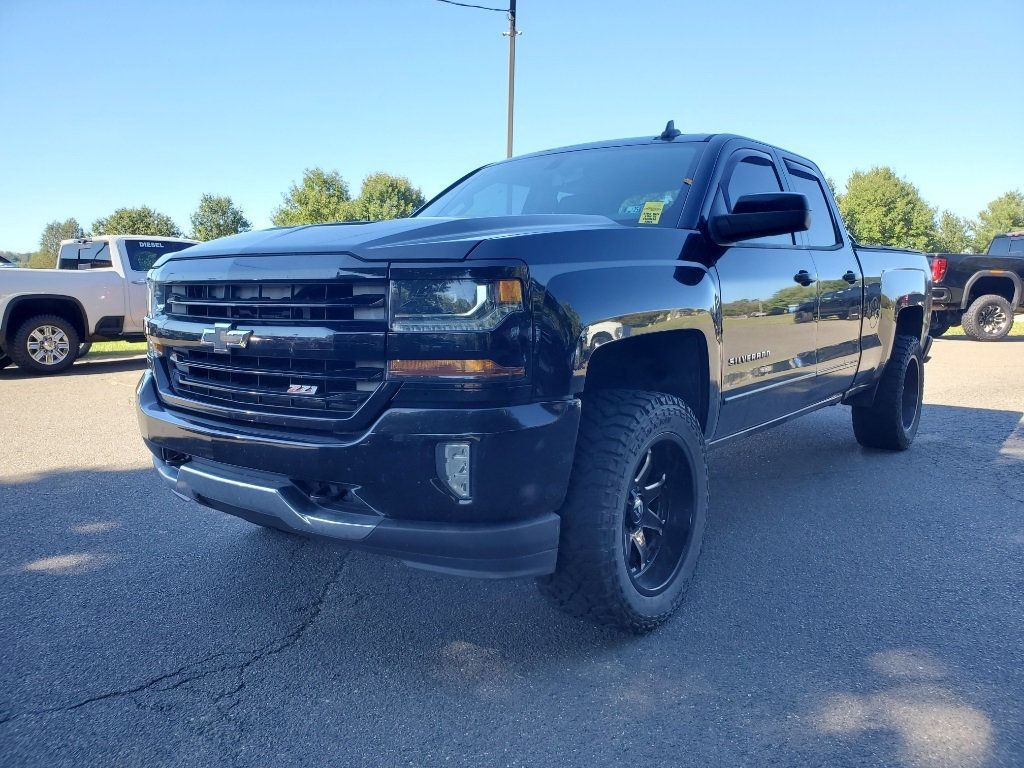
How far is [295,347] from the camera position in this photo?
235 centimetres

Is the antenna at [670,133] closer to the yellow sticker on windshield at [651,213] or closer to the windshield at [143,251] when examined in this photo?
the yellow sticker on windshield at [651,213]

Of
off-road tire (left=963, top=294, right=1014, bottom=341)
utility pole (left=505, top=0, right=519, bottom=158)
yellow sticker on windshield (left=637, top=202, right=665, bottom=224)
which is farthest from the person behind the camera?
utility pole (left=505, top=0, right=519, bottom=158)

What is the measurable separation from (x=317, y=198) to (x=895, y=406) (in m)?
61.6

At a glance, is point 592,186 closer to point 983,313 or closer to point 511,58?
point 983,313

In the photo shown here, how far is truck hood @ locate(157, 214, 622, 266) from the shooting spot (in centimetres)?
224

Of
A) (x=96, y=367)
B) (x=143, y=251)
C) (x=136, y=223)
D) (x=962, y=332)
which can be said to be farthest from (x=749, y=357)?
(x=136, y=223)

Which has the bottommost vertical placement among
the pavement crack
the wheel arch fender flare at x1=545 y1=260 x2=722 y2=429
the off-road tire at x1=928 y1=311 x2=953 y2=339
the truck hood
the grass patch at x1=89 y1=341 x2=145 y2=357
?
the grass patch at x1=89 y1=341 x2=145 y2=357

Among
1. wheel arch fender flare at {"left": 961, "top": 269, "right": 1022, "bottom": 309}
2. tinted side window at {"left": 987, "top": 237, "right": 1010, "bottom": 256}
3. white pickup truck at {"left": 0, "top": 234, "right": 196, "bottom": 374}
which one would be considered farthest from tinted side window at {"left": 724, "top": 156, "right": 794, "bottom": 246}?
tinted side window at {"left": 987, "top": 237, "right": 1010, "bottom": 256}

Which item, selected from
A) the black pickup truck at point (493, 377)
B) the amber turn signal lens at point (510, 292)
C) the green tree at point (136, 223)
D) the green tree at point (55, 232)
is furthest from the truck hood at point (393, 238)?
the green tree at point (55, 232)

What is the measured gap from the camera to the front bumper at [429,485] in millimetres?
2170

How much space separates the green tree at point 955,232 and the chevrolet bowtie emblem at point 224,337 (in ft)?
311

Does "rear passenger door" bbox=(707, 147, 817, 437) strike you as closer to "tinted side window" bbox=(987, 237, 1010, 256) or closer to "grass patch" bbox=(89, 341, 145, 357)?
Answer: "grass patch" bbox=(89, 341, 145, 357)

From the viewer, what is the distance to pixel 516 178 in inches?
156

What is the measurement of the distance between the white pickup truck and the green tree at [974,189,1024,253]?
287 feet
